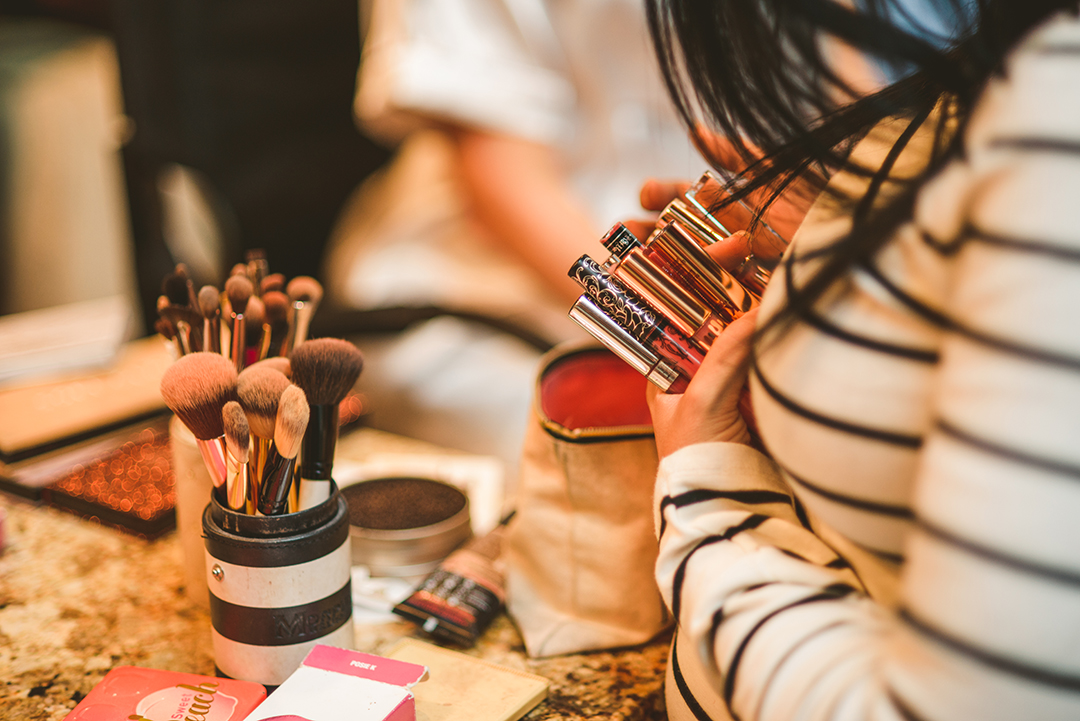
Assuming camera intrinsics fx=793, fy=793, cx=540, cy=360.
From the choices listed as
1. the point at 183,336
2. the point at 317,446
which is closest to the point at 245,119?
the point at 183,336

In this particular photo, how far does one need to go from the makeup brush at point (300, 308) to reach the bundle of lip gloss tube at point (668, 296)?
0.64 feet

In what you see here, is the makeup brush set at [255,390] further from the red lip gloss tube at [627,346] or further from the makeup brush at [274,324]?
the red lip gloss tube at [627,346]

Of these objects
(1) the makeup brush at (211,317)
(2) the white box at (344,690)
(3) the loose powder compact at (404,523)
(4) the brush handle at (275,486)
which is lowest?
(3) the loose powder compact at (404,523)

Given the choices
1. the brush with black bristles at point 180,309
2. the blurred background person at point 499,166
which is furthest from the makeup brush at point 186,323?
the blurred background person at point 499,166

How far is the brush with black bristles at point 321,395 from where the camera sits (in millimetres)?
423

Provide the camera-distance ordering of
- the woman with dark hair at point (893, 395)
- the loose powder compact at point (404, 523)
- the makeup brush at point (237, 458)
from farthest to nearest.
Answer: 1. the loose powder compact at point (404, 523)
2. the makeup brush at point (237, 458)
3. the woman with dark hair at point (893, 395)

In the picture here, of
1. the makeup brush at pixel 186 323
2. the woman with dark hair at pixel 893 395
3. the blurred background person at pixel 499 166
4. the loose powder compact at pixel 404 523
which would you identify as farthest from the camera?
the blurred background person at pixel 499 166

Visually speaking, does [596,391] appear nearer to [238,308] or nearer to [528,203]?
[238,308]

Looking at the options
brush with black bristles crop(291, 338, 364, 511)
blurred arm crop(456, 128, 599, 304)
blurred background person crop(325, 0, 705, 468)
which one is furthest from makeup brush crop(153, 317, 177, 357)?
blurred arm crop(456, 128, 599, 304)

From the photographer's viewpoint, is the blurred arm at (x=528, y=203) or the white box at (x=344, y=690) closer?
the white box at (x=344, y=690)

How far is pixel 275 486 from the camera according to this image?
1.35ft

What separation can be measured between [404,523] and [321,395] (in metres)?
0.20

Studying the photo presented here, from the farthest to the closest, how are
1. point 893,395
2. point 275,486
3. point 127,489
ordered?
point 127,489 → point 275,486 → point 893,395

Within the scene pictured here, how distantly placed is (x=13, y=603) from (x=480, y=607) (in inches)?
12.9
